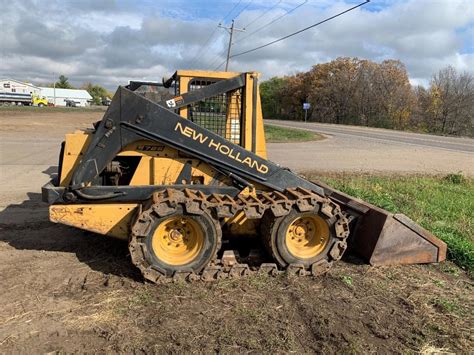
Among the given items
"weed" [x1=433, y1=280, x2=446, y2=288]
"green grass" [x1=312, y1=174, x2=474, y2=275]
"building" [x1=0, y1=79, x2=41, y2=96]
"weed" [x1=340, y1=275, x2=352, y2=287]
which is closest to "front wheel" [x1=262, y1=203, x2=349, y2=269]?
"weed" [x1=340, y1=275, x2=352, y2=287]

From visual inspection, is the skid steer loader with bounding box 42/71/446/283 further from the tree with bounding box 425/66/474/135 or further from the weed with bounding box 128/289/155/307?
the tree with bounding box 425/66/474/135

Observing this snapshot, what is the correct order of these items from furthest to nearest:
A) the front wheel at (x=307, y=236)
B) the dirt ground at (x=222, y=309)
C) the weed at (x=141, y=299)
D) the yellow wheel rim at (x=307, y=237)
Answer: the yellow wheel rim at (x=307, y=237) < the front wheel at (x=307, y=236) < the weed at (x=141, y=299) < the dirt ground at (x=222, y=309)

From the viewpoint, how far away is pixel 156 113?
512cm

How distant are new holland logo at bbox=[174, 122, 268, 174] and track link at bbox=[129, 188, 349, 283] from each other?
35 cm

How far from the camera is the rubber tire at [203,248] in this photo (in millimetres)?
4945

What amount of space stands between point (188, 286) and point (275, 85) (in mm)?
86746

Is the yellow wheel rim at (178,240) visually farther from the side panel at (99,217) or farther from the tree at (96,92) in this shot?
the tree at (96,92)

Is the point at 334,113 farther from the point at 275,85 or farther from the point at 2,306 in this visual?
the point at 2,306

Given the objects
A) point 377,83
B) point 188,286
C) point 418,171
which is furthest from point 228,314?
point 377,83

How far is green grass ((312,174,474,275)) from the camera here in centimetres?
650

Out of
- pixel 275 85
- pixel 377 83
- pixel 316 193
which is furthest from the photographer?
pixel 275 85

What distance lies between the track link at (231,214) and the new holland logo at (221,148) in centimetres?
35

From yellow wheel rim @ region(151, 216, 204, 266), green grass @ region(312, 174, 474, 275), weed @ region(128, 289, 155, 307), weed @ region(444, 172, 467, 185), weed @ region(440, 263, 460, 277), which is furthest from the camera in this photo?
weed @ region(444, 172, 467, 185)

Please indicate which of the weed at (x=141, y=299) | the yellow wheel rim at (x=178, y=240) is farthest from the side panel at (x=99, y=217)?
the weed at (x=141, y=299)
